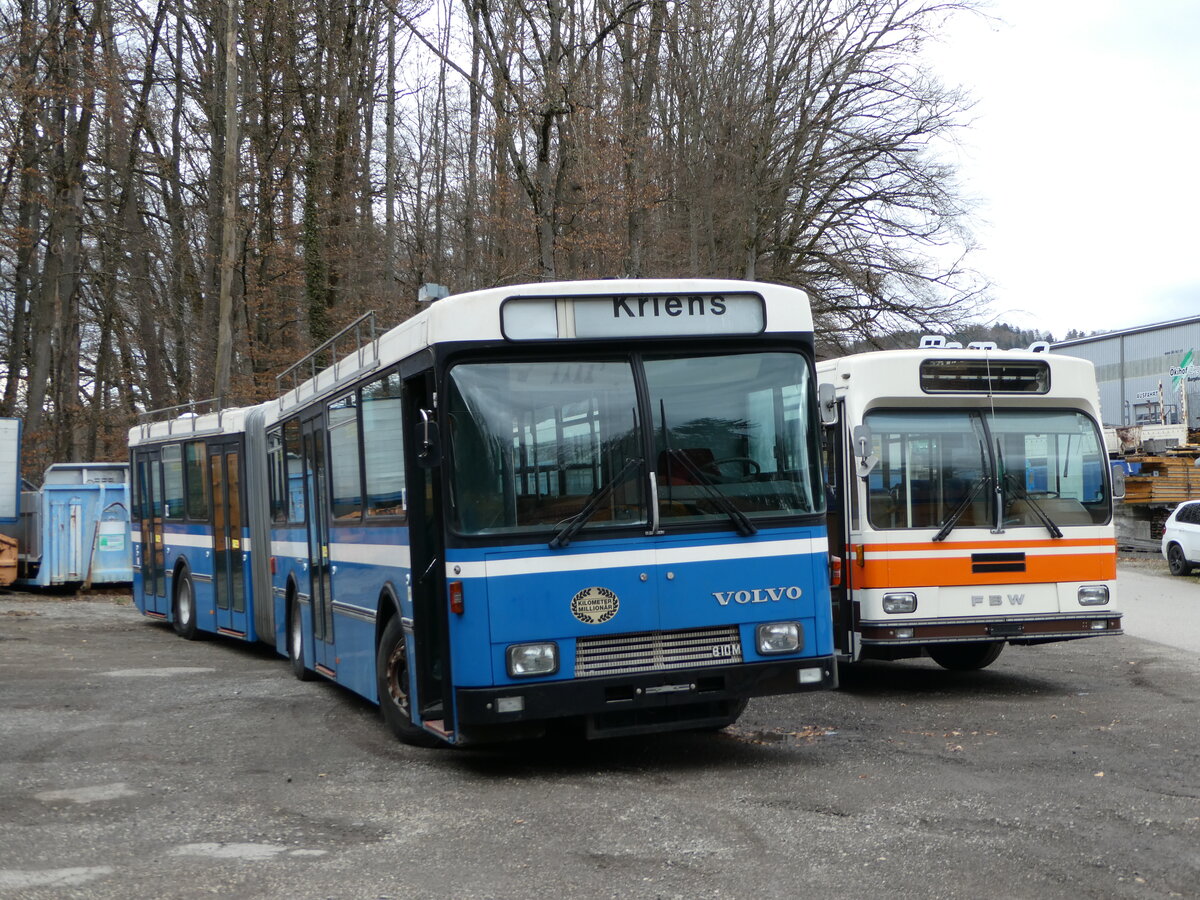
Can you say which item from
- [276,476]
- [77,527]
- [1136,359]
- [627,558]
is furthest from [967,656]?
[1136,359]

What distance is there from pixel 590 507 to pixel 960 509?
16.0ft

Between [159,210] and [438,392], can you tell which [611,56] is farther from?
[438,392]

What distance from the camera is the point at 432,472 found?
8.33m

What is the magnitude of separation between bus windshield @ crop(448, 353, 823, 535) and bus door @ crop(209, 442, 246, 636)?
336 inches

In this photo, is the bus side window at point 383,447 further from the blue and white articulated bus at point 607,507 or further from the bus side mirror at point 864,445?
the bus side mirror at point 864,445

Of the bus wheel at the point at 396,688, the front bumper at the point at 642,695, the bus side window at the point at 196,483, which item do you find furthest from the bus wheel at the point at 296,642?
the front bumper at the point at 642,695

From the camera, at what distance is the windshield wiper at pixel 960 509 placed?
11922 millimetres

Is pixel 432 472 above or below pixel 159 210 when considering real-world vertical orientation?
below

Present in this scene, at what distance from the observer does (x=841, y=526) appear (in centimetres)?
1220

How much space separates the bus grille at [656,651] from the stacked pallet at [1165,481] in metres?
30.5

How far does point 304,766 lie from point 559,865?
10.2ft

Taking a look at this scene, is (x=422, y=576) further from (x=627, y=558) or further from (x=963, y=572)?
(x=963, y=572)

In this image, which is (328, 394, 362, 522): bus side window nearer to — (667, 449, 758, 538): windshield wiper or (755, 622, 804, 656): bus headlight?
(667, 449, 758, 538): windshield wiper

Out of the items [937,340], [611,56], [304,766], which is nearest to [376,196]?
[611,56]
